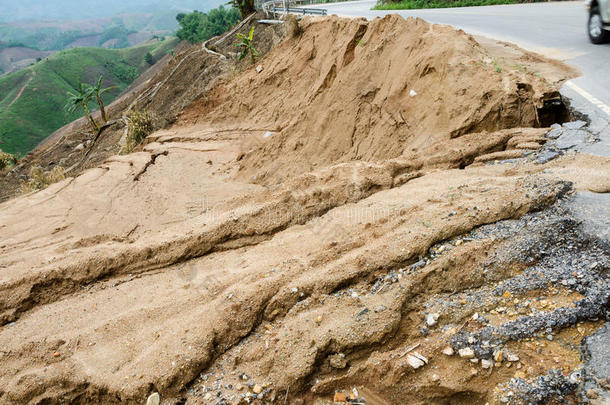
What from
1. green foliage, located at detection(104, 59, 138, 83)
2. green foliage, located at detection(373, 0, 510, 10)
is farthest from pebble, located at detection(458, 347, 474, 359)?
green foliage, located at detection(104, 59, 138, 83)

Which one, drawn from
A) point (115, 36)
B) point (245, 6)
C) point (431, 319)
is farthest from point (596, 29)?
point (115, 36)

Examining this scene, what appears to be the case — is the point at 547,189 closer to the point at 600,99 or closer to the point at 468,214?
the point at 468,214

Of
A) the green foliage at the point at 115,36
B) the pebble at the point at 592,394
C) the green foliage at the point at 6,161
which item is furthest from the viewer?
the green foliage at the point at 115,36

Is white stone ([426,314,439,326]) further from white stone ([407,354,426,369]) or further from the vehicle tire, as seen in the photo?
the vehicle tire

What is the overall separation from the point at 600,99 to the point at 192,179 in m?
7.70

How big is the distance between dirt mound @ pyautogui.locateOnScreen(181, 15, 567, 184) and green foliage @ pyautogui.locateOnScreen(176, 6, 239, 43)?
3825 cm

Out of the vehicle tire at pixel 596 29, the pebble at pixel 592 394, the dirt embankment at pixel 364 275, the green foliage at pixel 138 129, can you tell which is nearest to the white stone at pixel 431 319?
the dirt embankment at pixel 364 275

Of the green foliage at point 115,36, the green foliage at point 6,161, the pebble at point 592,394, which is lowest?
the green foliage at point 6,161

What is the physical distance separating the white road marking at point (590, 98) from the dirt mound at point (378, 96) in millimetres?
483

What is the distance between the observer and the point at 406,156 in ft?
18.4

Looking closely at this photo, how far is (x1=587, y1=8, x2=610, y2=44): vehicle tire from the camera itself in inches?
296

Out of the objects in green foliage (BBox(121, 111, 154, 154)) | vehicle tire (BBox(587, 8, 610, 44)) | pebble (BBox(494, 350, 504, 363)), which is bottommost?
green foliage (BBox(121, 111, 154, 154))

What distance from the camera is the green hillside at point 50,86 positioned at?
4975 cm

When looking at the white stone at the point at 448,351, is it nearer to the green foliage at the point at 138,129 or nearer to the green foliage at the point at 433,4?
the green foliage at the point at 138,129
